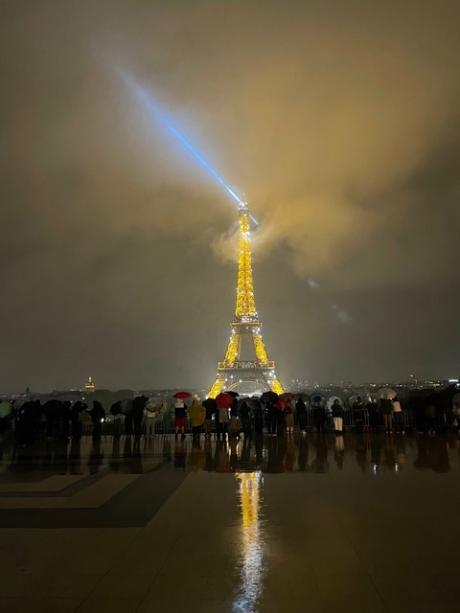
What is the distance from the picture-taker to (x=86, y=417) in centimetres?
1762

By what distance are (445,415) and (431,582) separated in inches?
599

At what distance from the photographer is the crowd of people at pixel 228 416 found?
16922 mm

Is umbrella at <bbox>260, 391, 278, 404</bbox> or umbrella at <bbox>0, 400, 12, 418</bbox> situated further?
umbrella at <bbox>260, 391, 278, 404</bbox>

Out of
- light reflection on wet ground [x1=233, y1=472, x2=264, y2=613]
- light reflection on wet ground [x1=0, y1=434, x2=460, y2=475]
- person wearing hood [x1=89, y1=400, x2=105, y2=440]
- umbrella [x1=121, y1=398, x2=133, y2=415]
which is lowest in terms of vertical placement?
light reflection on wet ground [x1=233, y1=472, x2=264, y2=613]

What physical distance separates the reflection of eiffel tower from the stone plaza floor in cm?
6204

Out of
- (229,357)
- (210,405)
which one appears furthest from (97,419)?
(229,357)

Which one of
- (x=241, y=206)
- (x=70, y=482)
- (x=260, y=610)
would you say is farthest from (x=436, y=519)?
(x=241, y=206)

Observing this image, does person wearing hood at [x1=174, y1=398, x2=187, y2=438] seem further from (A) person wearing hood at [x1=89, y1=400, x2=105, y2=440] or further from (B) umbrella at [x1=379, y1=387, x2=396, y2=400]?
(B) umbrella at [x1=379, y1=387, x2=396, y2=400]

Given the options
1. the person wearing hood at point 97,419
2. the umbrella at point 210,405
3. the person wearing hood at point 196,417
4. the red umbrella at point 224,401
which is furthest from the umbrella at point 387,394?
the person wearing hood at point 97,419

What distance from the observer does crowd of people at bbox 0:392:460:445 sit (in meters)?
16.9

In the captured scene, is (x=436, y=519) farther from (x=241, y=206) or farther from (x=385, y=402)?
(x=241, y=206)

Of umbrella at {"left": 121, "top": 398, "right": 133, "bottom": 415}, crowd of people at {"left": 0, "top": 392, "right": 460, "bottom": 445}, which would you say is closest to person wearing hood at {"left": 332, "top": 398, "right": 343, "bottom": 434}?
crowd of people at {"left": 0, "top": 392, "right": 460, "bottom": 445}

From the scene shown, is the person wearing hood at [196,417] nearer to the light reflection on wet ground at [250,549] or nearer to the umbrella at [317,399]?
the umbrella at [317,399]

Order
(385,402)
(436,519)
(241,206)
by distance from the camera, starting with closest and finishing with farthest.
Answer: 1. (436,519)
2. (385,402)
3. (241,206)
